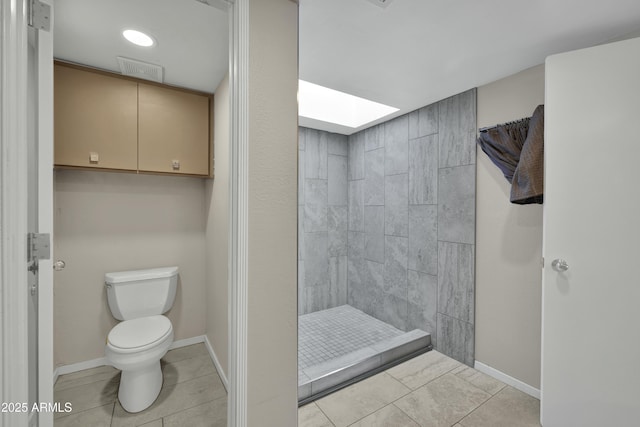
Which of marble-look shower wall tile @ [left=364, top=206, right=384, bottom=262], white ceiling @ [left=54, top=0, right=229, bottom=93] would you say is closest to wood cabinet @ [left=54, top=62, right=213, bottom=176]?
white ceiling @ [left=54, top=0, right=229, bottom=93]

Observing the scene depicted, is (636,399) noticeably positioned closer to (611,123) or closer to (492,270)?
(492,270)

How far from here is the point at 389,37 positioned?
155 cm

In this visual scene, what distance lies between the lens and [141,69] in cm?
200

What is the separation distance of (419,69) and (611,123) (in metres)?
1.07

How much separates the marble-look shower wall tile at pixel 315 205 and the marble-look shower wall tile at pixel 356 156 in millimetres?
385

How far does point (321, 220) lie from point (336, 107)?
1.31 metres

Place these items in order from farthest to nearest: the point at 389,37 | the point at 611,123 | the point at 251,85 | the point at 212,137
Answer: the point at 212,137 < the point at 389,37 < the point at 611,123 < the point at 251,85

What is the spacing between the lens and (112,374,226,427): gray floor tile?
5.46 feet

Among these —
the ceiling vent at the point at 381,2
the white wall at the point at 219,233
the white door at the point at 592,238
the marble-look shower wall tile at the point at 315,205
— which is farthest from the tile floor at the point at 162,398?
the ceiling vent at the point at 381,2

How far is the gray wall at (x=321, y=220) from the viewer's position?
10.6 feet

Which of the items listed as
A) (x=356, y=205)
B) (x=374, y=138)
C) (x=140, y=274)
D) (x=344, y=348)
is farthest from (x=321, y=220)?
(x=140, y=274)

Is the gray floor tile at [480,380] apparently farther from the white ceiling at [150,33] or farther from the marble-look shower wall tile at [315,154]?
the white ceiling at [150,33]

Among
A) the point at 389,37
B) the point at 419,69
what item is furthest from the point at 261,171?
the point at 419,69

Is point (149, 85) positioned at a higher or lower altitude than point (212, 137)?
higher
